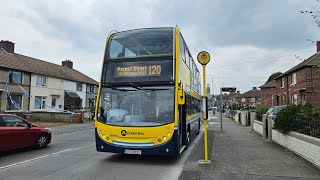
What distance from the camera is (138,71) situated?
29.3 ft

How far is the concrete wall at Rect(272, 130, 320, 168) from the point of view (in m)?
8.09

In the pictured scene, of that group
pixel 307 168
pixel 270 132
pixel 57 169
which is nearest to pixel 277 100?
pixel 270 132

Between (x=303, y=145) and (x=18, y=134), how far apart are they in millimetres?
9650

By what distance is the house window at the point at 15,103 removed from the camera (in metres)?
30.5

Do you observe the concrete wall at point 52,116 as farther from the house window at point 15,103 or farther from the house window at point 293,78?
the house window at point 293,78

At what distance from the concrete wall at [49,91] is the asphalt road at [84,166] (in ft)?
83.5

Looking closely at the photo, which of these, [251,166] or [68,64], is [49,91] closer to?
[68,64]

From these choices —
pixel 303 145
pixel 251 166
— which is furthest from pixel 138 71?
pixel 303 145

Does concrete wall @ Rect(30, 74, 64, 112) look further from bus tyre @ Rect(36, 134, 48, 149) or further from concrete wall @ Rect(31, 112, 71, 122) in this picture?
bus tyre @ Rect(36, 134, 48, 149)

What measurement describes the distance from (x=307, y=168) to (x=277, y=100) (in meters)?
38.5

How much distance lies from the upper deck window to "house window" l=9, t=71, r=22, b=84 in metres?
25.6

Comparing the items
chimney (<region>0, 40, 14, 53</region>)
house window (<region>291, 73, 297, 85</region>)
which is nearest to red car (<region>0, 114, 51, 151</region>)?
chimney (<region>0, 40, 14, 53</region>)

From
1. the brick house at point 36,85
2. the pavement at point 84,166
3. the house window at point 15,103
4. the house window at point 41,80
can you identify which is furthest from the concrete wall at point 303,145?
the house window at point 41,80

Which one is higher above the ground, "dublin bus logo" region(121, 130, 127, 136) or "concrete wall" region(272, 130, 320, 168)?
"dublin bus logo" region(121, 130, 127, 136)
